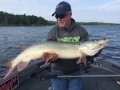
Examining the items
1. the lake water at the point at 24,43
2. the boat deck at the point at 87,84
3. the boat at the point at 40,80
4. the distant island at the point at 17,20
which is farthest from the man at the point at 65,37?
the distant island at the point at 17,20

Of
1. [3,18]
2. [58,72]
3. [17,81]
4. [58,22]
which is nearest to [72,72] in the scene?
[58,72]

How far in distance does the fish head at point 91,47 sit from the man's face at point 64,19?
0.56 m

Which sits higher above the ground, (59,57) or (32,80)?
(59,57)

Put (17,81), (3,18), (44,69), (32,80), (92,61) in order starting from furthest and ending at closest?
(3,18), (92,61), (44,69), (32,80), (17,81)

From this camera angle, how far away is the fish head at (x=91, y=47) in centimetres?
333

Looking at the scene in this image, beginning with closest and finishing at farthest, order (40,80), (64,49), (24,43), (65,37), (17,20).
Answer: (64,49) → (65,37) → (40,80) → (24,43) → (17,20)

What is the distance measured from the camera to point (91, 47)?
11.1 feet

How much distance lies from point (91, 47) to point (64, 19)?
816 millimetres

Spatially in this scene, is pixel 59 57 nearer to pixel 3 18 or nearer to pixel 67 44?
pixel 67 44

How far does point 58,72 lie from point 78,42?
81 cm

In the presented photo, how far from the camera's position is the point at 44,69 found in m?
6.93

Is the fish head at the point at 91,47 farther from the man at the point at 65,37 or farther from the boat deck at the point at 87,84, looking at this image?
the boat deck at the point at 87,84

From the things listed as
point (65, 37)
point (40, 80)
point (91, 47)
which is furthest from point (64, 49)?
point (40, 80)

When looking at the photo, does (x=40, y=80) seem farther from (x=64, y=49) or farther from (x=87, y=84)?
(x=64, y=49)
